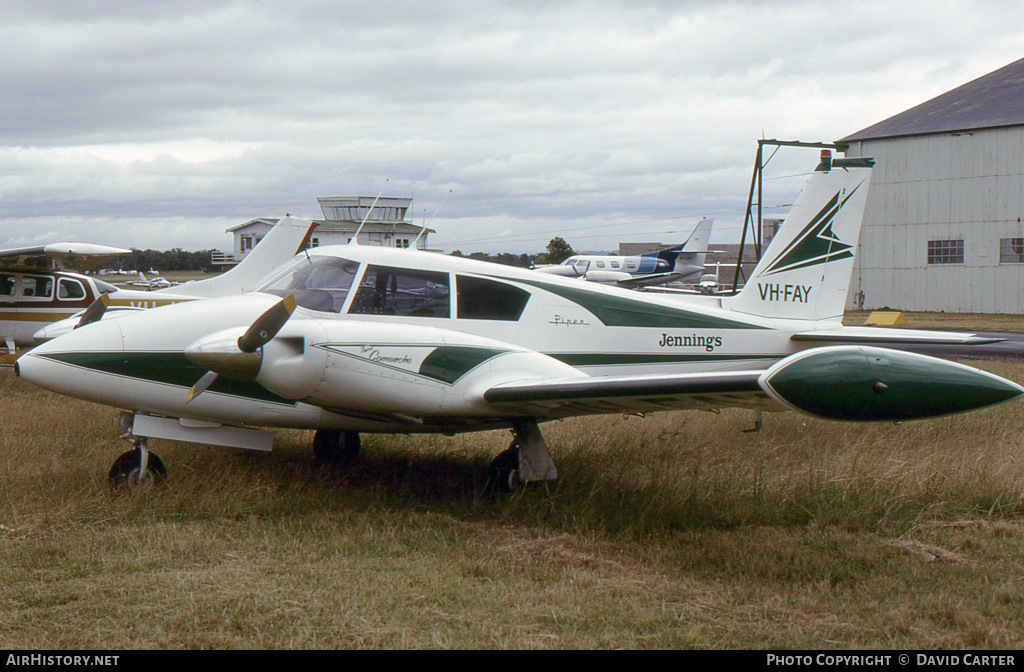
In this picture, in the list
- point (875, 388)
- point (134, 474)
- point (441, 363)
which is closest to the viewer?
point (875, 388)

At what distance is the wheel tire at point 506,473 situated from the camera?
7.24 m

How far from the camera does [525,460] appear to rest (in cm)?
718

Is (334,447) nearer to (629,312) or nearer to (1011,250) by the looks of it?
(629,312)

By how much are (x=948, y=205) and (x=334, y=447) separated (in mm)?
34146

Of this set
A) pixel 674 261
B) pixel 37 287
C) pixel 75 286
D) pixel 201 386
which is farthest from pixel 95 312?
pixel 674 261

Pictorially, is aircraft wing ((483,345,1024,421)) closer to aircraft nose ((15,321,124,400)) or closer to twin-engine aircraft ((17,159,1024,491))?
twin-engine aircraft ((17,159,1024,491))

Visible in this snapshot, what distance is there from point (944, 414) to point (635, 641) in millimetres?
2425

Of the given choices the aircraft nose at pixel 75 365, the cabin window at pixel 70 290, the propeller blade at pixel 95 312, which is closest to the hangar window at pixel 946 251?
the cabin window at pixel 70 290

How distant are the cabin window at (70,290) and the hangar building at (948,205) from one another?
106ft

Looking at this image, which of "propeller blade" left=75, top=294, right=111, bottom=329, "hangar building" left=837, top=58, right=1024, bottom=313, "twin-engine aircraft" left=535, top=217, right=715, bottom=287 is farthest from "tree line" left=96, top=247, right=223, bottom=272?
"propeller blade" left=75, top=294, right=111, bottom=329

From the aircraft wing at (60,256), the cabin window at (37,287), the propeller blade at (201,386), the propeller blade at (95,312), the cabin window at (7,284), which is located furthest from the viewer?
the cabin window at (37,287)

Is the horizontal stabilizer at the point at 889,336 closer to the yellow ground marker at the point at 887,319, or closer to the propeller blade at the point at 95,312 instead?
the propeller blade at the point at 95,312

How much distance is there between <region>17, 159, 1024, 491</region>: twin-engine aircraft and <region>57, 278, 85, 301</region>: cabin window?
45.0 ft

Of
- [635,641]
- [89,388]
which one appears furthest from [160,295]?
[635,641]
